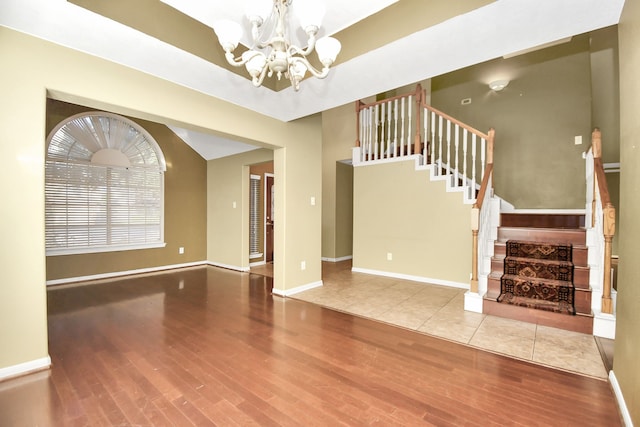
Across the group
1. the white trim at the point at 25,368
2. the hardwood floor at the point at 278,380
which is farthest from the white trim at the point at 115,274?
the white trim at the point at 25,368

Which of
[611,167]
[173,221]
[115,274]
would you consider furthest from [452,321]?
[115,274]

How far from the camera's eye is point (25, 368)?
6.81 feet

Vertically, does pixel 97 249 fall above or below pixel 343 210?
below

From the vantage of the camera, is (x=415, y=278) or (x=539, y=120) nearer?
(x=415, y=278)

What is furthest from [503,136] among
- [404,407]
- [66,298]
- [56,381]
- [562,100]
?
[66,298]

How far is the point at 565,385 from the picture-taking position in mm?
1927

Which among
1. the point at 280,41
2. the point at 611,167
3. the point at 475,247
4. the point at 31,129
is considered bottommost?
the point at 475,247

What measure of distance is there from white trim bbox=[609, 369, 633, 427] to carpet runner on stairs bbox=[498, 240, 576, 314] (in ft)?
3.51

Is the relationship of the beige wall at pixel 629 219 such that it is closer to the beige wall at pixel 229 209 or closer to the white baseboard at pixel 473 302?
the white baseboard at pixel 473 302

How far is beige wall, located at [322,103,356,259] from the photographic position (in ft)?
21.5

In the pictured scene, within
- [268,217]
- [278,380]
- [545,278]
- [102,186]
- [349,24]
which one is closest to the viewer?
[278,380]

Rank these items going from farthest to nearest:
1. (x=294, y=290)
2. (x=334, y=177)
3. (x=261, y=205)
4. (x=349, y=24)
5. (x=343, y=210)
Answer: (x=343, y=210) < (x=334, y=177) < (x=261, y=205) < (x=294, y=290) < (x=349, y=24)

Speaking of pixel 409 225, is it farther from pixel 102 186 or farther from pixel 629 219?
pixel 102 186

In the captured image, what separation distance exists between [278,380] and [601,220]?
3484mm
